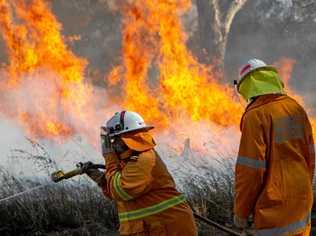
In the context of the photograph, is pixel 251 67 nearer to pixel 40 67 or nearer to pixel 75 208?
pixel 75 208

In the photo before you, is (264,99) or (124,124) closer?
(264,99)

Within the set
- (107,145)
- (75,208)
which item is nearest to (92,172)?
(107,145)

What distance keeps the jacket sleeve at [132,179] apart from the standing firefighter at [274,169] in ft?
2.06

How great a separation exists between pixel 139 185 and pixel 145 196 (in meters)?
0.16

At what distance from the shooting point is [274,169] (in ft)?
10.8

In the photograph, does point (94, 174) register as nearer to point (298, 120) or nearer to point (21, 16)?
point (298, 120)

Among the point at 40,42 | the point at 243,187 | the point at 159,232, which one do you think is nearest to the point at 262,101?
the point at 243,187

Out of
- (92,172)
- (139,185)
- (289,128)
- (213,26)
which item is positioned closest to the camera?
(289,128)

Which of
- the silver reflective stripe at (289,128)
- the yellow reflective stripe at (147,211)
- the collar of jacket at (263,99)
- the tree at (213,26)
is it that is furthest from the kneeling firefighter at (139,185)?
the tree at (213,26)

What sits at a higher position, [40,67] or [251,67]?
[40,67]

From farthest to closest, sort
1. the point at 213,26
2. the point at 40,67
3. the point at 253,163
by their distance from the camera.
Answer: 1. the point at 213,26
2. the point at 40,67
3. the point at 253,163

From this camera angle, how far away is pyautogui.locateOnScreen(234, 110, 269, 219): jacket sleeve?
10.7 feet

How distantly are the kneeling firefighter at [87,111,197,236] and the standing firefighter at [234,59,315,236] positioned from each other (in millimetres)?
508

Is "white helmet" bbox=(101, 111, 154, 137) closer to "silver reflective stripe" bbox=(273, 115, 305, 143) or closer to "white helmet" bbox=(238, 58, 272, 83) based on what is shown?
"white helmet" bbox=(238, 58, 272, 83)
